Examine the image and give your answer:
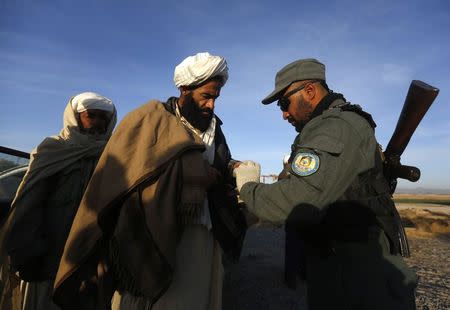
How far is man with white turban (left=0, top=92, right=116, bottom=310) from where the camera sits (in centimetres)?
219

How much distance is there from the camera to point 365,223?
1.73 meters

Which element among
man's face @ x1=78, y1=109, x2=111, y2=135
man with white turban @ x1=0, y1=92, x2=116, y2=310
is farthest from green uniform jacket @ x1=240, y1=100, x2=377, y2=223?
man's face @ x1=78, y1=109, x2=111, y2=135

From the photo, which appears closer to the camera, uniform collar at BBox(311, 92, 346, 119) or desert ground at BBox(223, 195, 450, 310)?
uniform collar at BBox(311, 92, 346, 119)

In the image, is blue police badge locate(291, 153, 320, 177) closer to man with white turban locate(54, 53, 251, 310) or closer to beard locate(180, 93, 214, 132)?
man with white turban locate(54, 53, 251, 310)

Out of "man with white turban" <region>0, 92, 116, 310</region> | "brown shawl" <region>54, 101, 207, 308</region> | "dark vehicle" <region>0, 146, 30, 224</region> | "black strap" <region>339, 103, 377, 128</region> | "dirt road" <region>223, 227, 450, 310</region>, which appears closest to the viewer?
"brown shawl" <region>54, 101, 207, 308</region>

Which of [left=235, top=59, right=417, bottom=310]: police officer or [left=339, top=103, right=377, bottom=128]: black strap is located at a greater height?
[left=339, top=103, right=377, bottom=128]: black strap

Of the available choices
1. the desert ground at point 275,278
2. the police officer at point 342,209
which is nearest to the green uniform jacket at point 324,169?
the police officer at point 342,209

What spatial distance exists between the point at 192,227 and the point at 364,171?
990 millimetres

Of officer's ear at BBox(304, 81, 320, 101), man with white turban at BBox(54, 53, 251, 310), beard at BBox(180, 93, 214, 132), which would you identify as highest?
officer's ear at BBox(304, 81, 320, 101)

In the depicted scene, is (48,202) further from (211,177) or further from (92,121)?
(211,177)

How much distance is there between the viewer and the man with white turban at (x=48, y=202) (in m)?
2.19

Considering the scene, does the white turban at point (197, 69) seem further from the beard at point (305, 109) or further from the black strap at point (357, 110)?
the black strap at point (357, 110)

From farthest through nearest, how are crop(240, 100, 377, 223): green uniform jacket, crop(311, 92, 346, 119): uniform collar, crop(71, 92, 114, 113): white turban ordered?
crop(71, 92, 114, 113): white turban < crop(311, 92, 346, 119): uniform collar < crop(240, 100, 377, 223): green uniform jacket

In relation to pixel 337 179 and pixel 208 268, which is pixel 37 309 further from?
pixel 337 179
